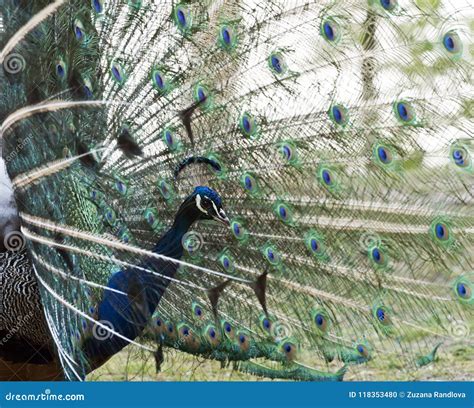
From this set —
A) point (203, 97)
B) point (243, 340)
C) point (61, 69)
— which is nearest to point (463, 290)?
point (243, 340)

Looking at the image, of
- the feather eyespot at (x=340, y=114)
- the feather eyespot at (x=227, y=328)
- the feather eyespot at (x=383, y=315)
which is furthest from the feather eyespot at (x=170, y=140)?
the feather eyespot at (x=383, y=315)

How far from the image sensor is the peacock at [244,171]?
10.1ft

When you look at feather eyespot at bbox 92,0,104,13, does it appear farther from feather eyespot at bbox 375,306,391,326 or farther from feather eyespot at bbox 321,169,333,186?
feather eyespot at bbox 375,306,391,326

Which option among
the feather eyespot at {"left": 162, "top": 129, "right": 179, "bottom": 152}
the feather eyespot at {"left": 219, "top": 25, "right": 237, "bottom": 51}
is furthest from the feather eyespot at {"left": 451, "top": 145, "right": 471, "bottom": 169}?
the feather eyespot at {"left": 162, "top": 129, "right": 179, "bottom": 152}

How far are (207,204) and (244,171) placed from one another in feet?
0.67

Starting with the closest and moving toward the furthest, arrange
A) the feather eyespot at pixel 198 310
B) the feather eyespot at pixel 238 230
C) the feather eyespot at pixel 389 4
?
the feather eyespot at pixel 389 4 → the feather eyespot at pixel 238 230 → the feather eyespot at pixel 198 310

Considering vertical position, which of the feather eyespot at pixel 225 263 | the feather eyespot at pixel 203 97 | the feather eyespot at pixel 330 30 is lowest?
the feather eyespot at pixel 225 263

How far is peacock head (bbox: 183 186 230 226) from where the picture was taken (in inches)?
125

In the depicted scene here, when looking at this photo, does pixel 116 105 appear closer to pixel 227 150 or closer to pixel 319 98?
pixel 227 150

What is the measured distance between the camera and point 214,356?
351 cm

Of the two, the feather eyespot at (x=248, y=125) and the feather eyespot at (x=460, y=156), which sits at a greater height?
the feather eyespot at (x=248, y=125)

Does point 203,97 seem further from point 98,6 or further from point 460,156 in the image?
point 460,156

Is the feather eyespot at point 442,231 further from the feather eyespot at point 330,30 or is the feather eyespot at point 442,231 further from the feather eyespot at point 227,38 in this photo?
the feather eyespot at point 227,38

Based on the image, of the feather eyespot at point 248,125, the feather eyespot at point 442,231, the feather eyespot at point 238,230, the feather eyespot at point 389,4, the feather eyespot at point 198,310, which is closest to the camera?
the feather eyespot at point 389,4
